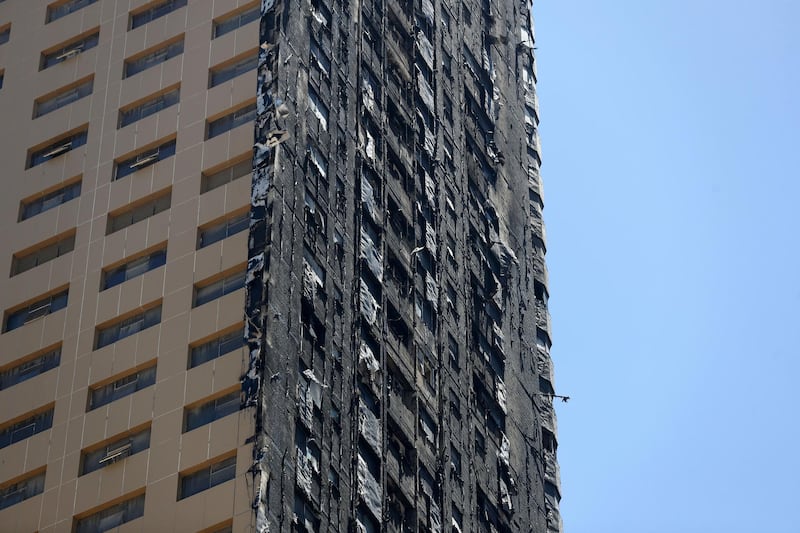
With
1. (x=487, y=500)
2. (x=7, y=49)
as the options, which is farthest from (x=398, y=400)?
(x=7, y=49)

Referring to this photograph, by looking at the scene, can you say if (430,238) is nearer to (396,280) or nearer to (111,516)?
(396,280)

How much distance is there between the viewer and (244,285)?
227ft

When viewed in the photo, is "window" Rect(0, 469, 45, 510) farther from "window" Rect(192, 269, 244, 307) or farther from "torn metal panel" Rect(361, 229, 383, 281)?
"torn metal panel" Rect(361, 229, 383, 281)

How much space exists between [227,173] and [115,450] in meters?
10.4

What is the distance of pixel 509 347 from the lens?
91.3m

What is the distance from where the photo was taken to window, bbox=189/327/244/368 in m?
68.2

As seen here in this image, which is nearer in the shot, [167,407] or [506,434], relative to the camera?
[167,407]

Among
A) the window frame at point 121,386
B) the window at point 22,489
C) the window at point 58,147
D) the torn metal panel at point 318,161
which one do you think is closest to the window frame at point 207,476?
the window frame at point 121,386

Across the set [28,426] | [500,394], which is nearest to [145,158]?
[28,426]

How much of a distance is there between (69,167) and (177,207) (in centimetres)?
593

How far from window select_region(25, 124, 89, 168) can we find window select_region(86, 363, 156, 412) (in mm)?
10951

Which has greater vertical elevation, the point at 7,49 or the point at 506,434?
the point at 7,49

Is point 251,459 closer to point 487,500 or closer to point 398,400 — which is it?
point 398,400

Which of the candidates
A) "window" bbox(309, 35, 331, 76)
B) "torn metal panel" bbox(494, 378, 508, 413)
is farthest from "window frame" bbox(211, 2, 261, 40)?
"torn metal panel" bbox(494, 378, 508, 413)
